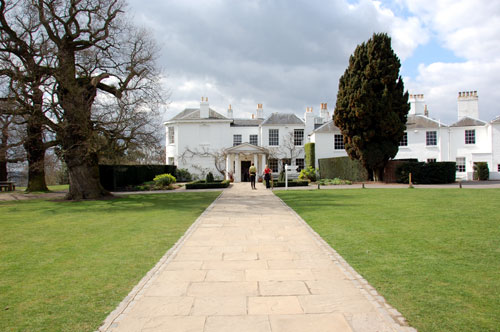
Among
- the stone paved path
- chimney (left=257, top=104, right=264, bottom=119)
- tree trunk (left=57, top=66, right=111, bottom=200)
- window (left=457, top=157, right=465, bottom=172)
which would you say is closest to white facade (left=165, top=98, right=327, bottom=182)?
chimney (left=257, top=104, right=264, bottom=119)

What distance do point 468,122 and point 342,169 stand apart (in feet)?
49.4

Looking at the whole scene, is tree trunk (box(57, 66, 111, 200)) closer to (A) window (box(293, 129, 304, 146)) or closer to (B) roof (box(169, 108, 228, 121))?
(B) roof (box(169, 108, 228, 121))

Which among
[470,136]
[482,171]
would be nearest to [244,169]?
[482,171]

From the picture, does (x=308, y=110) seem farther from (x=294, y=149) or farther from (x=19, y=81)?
(x=19, y=81)

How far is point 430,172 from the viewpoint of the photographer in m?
25.9

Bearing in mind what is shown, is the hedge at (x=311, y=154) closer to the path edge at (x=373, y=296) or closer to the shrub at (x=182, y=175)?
the shrub at (x=182, y=175)

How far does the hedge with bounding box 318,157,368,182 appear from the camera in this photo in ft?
94.1

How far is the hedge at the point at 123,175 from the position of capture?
85.4 feet

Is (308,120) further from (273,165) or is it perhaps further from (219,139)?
(219,139)

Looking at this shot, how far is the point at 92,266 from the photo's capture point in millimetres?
5785

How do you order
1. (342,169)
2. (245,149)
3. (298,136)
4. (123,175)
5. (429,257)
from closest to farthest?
(429,257), (123,175), (342,169), (245,149), (298,136)

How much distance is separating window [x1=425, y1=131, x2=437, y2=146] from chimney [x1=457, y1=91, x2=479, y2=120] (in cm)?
345

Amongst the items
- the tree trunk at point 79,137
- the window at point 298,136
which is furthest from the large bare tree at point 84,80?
the window at point 298,136

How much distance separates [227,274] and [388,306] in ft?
7.80
